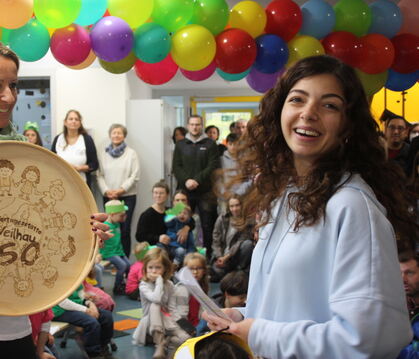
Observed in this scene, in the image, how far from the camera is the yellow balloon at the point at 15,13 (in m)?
3.50

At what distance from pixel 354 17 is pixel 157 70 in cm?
161

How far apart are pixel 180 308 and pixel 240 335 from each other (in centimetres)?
286

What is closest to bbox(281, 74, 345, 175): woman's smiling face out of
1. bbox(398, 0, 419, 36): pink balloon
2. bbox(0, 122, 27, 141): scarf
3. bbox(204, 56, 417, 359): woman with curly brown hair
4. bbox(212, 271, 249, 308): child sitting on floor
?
bbox(204, 56, 417, 359): woman with curly brown hair

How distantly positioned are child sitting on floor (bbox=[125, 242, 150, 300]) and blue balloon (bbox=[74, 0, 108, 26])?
1.98 m

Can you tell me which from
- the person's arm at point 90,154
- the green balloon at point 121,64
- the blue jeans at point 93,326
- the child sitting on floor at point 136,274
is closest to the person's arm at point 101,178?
the person's arm at point 90,154

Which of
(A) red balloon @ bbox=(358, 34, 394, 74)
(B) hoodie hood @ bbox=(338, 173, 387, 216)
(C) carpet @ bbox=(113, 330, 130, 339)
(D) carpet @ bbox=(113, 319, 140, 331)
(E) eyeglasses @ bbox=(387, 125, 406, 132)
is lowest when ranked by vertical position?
(D) carpet @ bbox=(113, 319, 140, 331)

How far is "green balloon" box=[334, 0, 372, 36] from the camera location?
4215 millimetres

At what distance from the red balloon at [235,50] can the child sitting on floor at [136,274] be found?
1796 mm

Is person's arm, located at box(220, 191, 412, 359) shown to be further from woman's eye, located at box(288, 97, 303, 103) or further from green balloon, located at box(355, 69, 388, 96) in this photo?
green balloon, located at box(355, 69, 388, 96)

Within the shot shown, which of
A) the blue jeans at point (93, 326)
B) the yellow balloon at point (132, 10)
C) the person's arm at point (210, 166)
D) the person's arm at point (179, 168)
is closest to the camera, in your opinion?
the blue jeans at point (93, 326)

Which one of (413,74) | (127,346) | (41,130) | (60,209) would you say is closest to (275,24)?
(413,74)

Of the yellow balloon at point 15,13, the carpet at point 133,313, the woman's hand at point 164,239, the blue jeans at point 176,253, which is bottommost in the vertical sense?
the carpet at point 133,313

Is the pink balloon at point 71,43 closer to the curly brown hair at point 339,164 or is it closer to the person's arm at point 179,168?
the person's arm at point 179,168

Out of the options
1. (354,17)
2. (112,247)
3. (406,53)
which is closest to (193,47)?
(354,17)
